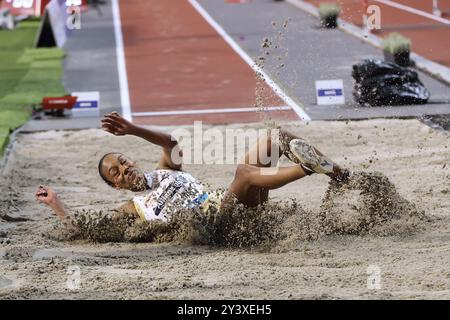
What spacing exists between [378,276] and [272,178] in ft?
3.27

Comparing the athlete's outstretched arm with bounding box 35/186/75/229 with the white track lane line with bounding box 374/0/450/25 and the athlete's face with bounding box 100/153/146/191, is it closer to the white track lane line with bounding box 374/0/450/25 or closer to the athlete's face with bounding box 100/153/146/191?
the athlete's face with bounding box 100/153/146/191

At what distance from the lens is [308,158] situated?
598cm

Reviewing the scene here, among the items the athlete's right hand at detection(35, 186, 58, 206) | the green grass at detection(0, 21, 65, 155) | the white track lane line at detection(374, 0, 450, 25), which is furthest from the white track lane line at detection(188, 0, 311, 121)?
the white track lane line at detection(374, 0, 450, 25)

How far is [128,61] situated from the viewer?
15.7 metres

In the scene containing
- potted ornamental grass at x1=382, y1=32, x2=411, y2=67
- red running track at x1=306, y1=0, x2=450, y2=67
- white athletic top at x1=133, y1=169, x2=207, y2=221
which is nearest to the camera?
white athletic top at x1=133, y1=169, x2=207, y2=221

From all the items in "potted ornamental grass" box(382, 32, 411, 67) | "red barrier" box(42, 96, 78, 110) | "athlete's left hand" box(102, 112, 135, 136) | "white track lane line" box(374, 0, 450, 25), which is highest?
"athlete's left hand" box(102, 112, 135, 136)

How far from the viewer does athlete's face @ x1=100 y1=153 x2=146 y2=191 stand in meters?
6.49

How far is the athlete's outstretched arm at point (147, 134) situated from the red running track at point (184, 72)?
14.5 feet

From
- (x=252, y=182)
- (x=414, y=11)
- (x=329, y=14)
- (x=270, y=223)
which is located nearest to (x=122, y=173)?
(x=252, y=182)

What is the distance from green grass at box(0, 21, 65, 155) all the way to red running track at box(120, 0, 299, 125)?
1038 millimetres

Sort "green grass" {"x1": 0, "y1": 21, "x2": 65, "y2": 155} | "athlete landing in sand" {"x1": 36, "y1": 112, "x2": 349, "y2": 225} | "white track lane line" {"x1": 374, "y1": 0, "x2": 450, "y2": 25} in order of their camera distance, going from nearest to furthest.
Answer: "athlete landing in sand" {"x1": 36, "y1": 112, "x2": 349, "y2": 225} → "green grass" {"x1": 0, "y1": 21, "x2": 65, "y2": 155} → "white track lane line" {"x1": 374, "y1": 0, "x2": 450, "y2": 25}
